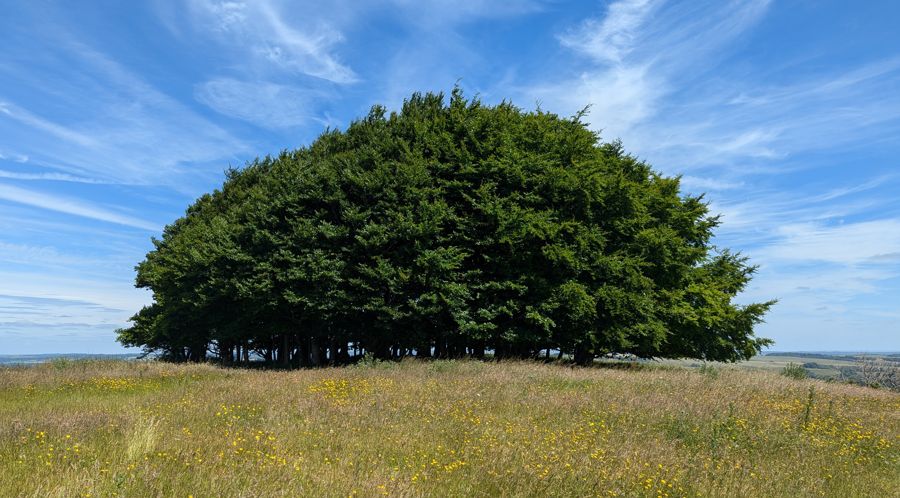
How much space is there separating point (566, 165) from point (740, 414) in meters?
18.1

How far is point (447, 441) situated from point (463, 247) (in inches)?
677

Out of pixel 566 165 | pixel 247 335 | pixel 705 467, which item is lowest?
pixel 705 467

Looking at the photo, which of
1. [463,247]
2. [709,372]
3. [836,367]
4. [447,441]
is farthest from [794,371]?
[836,367]

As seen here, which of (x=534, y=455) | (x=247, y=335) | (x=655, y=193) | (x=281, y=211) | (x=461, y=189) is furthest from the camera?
(x=247, y=335)

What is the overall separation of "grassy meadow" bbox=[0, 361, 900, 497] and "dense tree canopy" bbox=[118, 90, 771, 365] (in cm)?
932

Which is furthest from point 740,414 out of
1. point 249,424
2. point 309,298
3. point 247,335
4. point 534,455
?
point 247,335

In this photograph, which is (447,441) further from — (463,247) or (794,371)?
(794,371)

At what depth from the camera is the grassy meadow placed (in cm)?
658

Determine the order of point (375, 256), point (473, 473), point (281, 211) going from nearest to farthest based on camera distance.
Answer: point (473, 473)
point (375, 256)
point (281, 211)

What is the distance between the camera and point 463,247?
2588cm

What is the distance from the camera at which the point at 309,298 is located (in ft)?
84.5

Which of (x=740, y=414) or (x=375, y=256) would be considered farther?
(x=375, y=256)

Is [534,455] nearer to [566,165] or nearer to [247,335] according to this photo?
[566,165]

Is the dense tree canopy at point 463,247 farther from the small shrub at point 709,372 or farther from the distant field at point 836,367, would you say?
the small shrub at point 709,372
